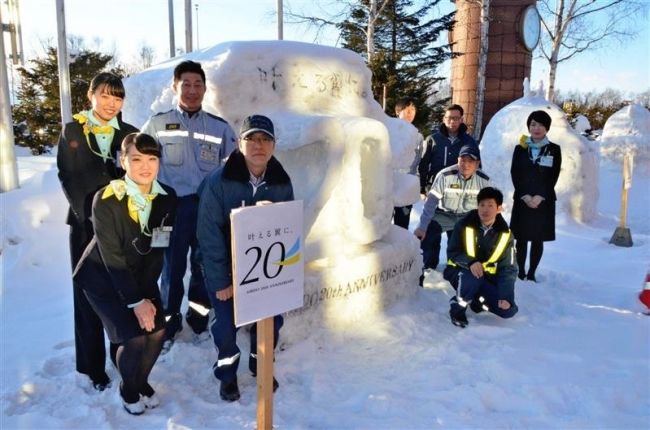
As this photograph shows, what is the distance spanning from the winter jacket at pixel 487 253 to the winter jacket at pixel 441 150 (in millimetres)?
1187

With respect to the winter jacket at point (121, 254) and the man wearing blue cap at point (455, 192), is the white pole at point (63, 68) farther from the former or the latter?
the winter jacket at point (121, 254)

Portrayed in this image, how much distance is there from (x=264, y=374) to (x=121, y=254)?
92 cm

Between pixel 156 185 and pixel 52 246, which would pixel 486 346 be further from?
pixel 52 246

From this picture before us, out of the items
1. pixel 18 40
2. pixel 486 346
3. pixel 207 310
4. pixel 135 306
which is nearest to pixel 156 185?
pixel 135 306

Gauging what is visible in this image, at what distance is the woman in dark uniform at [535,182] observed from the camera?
482 centimetres

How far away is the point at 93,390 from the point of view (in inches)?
112

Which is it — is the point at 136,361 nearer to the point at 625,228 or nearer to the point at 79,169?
the point at 79,169

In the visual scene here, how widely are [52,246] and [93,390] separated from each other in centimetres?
303

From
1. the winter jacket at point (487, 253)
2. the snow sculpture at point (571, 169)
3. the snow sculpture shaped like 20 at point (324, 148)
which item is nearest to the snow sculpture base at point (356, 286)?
the snow sculpture shaped like 20 at point (324, 148)

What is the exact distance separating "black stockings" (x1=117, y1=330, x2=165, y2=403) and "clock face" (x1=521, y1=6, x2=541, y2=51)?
541 inches

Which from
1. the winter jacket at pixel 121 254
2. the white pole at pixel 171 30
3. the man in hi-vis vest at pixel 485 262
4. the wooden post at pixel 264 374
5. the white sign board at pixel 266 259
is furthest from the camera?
the white pole at pixel 171 30

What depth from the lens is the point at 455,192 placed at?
15.1 feet

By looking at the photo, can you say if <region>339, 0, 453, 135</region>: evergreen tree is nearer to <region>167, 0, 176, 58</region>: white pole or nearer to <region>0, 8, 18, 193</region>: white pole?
<region>167, 0, 176, 58</region>: white pole

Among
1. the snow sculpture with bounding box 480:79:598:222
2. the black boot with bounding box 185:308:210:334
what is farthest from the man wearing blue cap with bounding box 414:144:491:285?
the snow sculpture with bounding box 480:79:598:222
